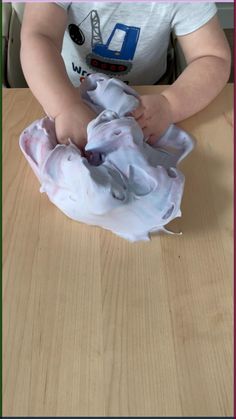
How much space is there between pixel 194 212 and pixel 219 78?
225 mm

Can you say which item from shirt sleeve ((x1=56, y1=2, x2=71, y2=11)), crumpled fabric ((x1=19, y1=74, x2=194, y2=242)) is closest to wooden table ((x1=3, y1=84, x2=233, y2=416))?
crumpled fabric ((x1=19, y1=74, x2=194, y2=242))

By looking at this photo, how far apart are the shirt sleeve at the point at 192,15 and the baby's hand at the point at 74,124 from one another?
24cm

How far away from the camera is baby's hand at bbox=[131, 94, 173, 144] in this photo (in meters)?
0.53

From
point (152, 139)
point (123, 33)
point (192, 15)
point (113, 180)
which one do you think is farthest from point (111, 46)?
point (113, 180)

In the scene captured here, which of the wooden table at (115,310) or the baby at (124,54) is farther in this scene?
the baby at (124,54)

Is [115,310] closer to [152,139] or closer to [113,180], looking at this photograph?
[113,180]

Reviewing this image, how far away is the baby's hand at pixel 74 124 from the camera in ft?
1.62

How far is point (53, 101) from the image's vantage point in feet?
1.73

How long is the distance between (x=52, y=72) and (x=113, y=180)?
0.67 feet

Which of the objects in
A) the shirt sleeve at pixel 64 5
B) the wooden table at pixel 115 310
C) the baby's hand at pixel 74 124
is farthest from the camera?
the shirt sleeve at pixel 64 5

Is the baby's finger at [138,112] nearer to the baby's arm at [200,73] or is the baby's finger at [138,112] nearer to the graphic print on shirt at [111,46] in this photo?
the baby's arm at [200,73]

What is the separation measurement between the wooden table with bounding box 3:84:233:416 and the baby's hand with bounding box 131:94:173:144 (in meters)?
0.07

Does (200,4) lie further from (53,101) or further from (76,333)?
(76,333)

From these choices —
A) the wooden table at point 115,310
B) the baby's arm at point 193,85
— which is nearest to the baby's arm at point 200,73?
the baby's arm at point 193,85
